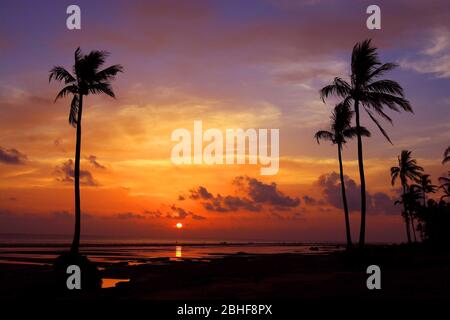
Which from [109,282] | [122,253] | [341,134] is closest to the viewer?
[109,282]

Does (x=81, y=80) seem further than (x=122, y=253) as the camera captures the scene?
No

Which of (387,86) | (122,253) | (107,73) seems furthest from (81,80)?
(122,253)

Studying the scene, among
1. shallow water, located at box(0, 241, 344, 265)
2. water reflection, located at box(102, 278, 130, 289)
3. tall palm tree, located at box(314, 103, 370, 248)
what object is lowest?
shallow water, located at box(0, 241, 344, 265)

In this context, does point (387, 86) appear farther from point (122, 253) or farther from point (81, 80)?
point (122, 253)

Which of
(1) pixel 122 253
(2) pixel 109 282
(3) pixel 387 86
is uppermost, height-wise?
(3) pixel 387 86

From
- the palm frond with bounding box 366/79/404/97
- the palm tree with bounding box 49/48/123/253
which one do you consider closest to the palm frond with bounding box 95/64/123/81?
the palm tree with bounding box 49/48/123/253

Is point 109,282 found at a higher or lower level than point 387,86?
lower

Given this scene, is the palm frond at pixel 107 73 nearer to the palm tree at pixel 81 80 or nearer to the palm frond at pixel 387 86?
the palm tree at pixel 81 80

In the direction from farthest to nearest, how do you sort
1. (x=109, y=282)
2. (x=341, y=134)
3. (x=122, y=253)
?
(x=122, y=253) → (x=341, y=134) → (x=109, y=282)

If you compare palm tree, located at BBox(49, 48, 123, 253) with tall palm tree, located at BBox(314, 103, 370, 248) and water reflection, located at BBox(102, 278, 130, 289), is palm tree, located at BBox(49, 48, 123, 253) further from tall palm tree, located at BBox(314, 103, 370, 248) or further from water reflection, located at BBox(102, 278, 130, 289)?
tall palm tree, located at BBox(314, 103, 370, 248)

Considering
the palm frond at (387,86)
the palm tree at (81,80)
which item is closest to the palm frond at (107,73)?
the palm tree at (81,80)
